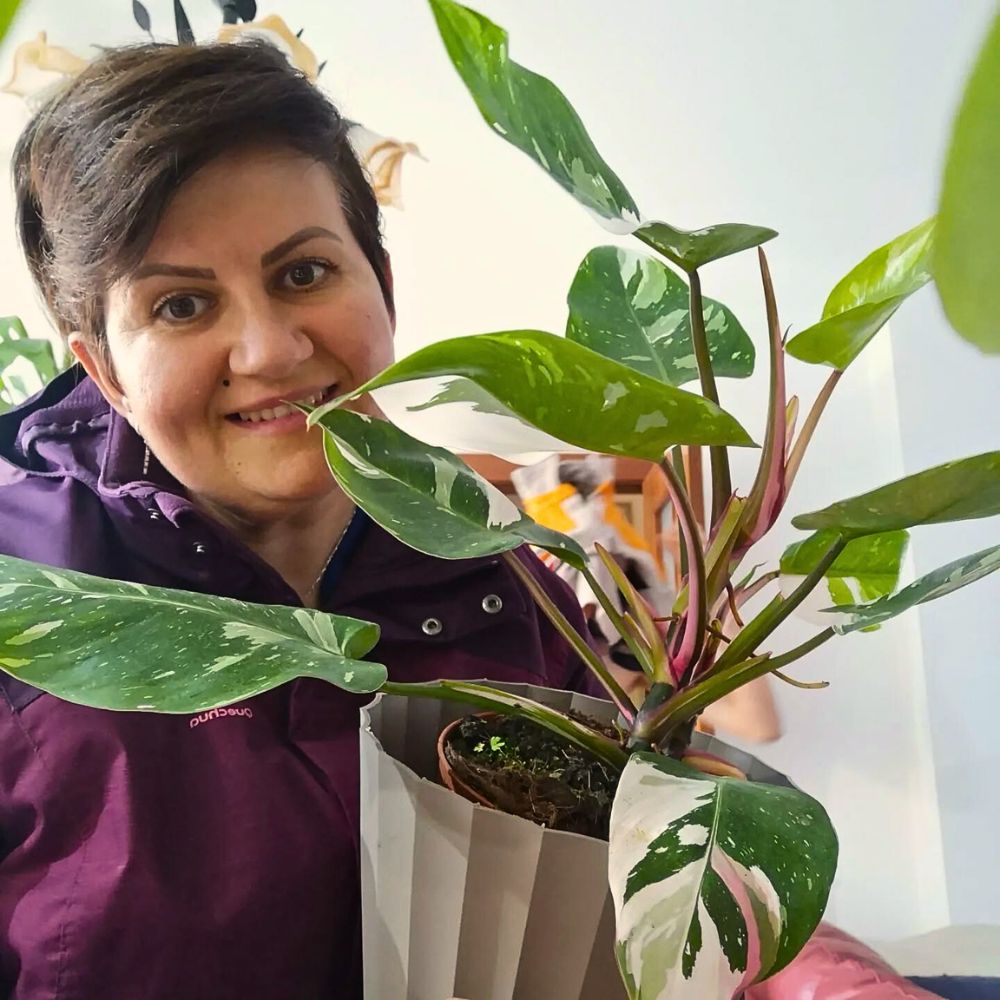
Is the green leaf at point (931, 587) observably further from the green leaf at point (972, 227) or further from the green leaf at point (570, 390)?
the green leaf at point (972, 227)

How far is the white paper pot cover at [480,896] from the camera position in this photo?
1.30ft

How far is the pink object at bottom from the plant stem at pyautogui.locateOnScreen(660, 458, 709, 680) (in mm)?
289

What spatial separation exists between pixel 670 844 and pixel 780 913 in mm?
40

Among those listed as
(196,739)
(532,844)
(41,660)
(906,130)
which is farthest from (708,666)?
(906,130)

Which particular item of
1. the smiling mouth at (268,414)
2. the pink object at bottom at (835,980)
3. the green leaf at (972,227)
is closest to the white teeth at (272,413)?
the smiling mouth at (268,414)

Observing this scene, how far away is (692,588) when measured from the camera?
0.45m

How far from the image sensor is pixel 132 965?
604 millimetres

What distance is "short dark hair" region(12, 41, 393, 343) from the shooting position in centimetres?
68

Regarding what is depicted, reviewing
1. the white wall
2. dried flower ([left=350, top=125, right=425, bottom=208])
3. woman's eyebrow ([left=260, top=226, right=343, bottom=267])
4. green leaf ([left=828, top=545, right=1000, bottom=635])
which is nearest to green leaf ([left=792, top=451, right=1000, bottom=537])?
green leaf ([left=828, top=545, right=1000, bottom=635])

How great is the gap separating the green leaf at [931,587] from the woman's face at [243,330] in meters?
0.46

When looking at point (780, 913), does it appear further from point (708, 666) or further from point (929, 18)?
point (929, 18)

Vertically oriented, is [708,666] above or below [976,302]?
below

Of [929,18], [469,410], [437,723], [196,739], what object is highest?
[929,18]

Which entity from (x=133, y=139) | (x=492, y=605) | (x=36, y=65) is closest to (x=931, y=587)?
(x=492, y=605)
